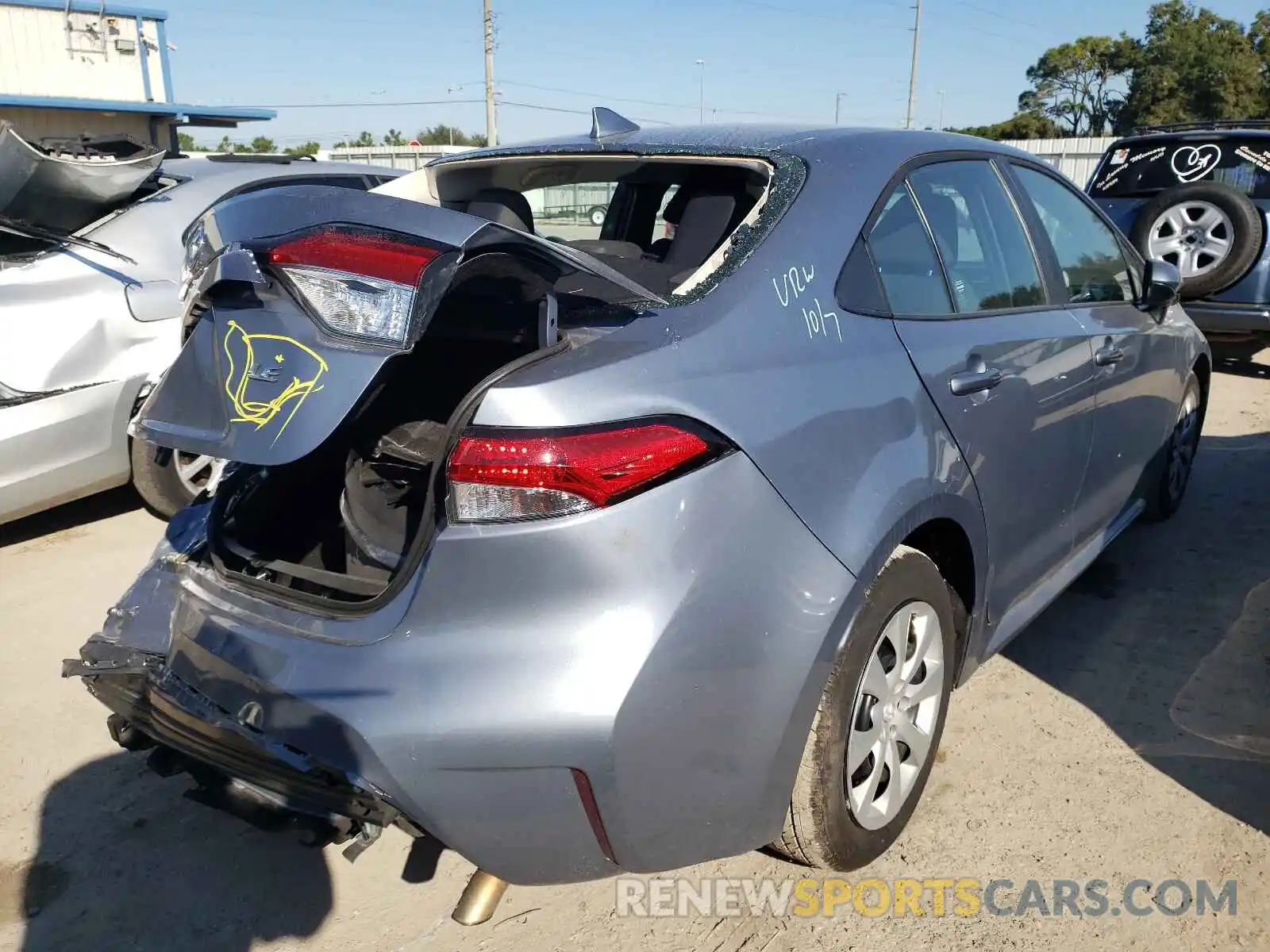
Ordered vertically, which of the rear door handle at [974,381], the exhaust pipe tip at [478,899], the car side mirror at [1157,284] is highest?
the car side mirror at [1157,284]

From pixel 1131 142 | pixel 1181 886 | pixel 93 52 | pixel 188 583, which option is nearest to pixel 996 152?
pixel 1181 886

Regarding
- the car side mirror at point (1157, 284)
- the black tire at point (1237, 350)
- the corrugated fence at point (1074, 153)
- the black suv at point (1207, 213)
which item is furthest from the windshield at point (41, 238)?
the corrugated fence at point (1074, 153)

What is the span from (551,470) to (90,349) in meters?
3.26

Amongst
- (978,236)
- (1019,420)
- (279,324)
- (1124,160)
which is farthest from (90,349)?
(1124,160)

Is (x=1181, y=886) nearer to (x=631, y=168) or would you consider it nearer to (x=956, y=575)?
(x=956, y=575)

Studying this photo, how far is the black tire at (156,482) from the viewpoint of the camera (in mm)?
4375

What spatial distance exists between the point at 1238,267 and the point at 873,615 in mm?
5690

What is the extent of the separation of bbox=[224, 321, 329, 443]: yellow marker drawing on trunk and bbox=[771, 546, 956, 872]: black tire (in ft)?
3.79

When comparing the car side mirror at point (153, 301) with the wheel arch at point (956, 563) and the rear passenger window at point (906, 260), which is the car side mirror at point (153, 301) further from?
the wheel arch at point (956, 563)

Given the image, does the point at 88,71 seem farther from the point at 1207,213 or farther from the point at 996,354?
the point at 996,354

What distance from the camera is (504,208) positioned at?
3.09 m

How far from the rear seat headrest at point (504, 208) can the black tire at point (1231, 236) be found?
488 centimetres

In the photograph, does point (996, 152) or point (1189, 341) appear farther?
point (1189, 341)

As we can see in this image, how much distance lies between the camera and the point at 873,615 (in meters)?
2.10
